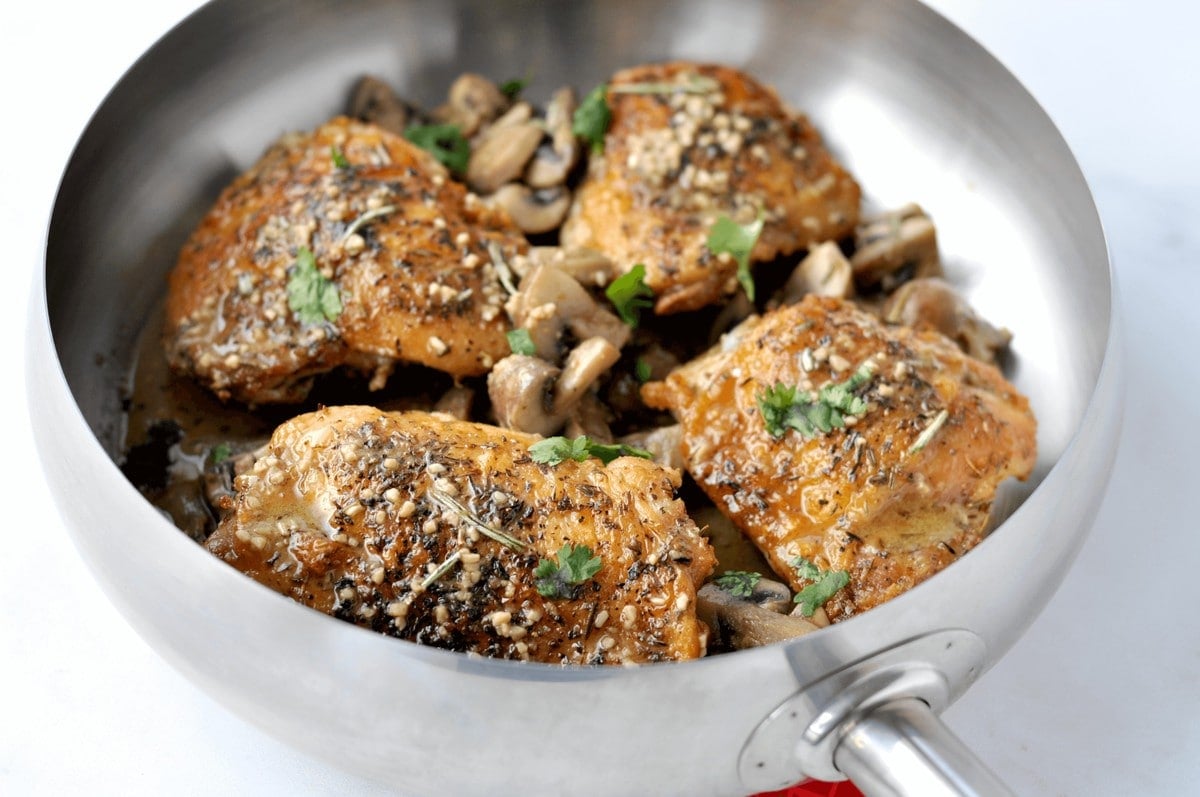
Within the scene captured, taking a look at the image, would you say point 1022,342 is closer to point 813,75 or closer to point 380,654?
point 813,75

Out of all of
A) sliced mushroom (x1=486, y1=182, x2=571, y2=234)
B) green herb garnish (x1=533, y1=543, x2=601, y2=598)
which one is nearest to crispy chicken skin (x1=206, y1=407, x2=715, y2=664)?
green herb garnish (x1=533, y1=543, x2=601, y2=598)

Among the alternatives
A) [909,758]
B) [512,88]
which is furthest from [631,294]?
[909,758]

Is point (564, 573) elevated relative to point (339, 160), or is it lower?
lower

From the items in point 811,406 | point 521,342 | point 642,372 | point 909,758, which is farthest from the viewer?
point 642,372

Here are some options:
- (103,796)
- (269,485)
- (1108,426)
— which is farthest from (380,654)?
(1108,426)

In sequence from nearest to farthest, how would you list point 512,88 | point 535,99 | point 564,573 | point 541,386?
point 564,573, point 541,386, point 512,88, point 535,99

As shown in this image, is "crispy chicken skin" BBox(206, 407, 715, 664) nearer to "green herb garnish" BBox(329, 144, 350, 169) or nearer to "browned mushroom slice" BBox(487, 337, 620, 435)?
"browned mushroom slice" BBox(487, 337, 620, 435)

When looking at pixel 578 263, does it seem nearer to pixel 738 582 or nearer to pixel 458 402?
pixel 458 402

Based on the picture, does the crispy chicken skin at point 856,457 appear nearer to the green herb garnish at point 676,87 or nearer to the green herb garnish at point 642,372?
the green herb garnish at point 642,372
